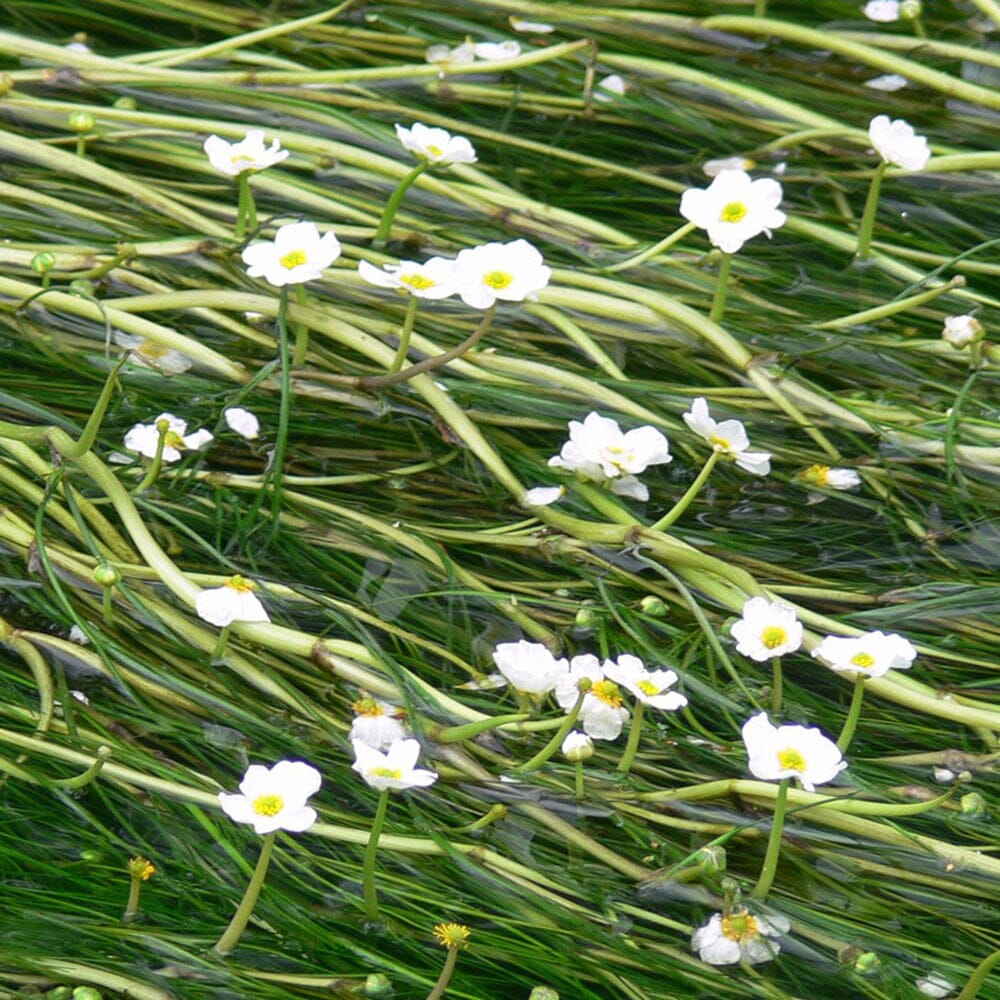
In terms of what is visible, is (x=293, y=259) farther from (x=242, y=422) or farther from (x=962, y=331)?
(x=962, y=331)

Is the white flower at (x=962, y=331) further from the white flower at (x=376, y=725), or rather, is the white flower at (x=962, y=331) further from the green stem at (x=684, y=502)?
the white flower at (x=376, y=725)

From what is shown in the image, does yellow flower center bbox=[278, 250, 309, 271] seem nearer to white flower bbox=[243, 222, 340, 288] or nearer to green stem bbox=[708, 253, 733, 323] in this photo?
white flower bbox=[243, 222, 340, 288]

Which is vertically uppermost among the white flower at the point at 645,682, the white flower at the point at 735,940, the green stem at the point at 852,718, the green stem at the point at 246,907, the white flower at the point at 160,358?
the white flower at the point at 160,358

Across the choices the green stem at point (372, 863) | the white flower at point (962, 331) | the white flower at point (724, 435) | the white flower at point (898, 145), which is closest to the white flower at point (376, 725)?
the green stem at point (372, 863)

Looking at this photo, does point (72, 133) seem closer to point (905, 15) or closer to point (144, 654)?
point (144, 654)

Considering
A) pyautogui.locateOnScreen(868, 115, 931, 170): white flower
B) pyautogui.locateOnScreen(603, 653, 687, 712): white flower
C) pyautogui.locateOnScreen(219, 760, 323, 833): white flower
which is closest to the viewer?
pyautogui.locateOnScreen(219, 760, 323, 833): white flower

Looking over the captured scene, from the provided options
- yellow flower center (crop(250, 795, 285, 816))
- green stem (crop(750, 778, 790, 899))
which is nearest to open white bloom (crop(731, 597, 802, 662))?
green stem (crop(750, 778, 790, 899))

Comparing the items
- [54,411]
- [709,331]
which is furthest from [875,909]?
[54,411]

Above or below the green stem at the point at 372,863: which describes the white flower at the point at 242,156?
above
